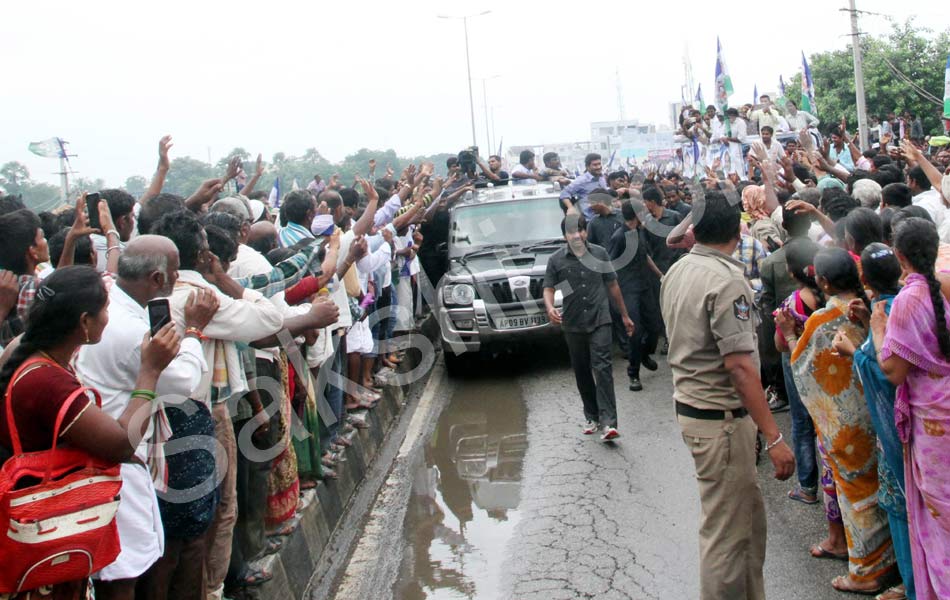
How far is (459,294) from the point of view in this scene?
1084 cm

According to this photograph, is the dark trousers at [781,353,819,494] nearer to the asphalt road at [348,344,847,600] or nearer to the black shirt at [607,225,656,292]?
the asphalt road at [348,344,847,600]

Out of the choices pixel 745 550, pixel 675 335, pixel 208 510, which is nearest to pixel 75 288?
pixel 208 510

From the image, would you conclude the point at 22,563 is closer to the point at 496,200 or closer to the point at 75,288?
the point at 75,288

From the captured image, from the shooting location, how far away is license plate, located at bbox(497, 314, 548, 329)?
10656mm

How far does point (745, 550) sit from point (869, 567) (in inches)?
38.6

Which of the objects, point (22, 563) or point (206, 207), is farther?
point (206, 207)

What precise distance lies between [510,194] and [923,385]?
8749 mm

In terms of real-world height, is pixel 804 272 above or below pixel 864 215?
below

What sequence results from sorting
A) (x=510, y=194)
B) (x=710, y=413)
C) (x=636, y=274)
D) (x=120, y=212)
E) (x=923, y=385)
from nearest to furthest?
1. (x=923, y=385)
2. (x=710, y=413)
3. (x=120, y=212)
4. (x=636, y=274)
5. (x=510, y=194)

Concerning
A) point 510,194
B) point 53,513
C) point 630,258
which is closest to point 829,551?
point 53,513

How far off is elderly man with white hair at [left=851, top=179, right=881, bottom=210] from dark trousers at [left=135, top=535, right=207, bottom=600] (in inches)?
229

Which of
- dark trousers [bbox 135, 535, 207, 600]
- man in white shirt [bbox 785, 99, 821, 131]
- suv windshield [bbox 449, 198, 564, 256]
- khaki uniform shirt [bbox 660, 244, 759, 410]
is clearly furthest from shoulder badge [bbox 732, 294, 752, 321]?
man in white shirt [bbox 785, 99, 821, 131]

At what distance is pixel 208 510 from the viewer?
162 inches

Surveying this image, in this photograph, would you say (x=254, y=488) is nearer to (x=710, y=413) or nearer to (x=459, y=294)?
(x=710, y=413)
